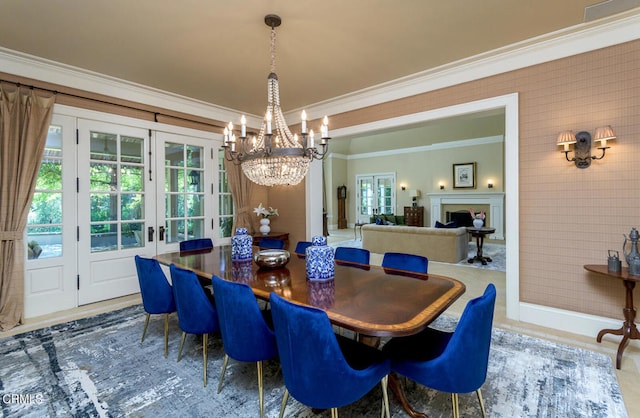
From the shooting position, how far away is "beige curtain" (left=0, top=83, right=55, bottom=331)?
9.86 ft

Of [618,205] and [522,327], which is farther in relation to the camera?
[522,327]

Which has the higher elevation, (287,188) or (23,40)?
(23,40)

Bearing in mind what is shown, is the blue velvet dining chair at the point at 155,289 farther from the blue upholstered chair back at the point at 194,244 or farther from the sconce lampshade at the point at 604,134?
the sconce lampshade at the point at 604,134

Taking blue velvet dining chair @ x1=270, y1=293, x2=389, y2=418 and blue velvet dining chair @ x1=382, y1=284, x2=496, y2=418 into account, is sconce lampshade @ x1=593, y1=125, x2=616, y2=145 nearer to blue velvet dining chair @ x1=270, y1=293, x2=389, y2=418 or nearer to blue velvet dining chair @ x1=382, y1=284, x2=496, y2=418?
blue velvet dining chair @ x1=382, y1=284, x2=496, y2=418

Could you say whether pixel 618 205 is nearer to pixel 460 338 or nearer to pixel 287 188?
pixel 460 338

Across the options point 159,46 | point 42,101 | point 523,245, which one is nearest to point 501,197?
point 523,245

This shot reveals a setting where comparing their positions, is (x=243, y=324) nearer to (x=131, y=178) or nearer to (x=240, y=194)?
(x=131, y=178)

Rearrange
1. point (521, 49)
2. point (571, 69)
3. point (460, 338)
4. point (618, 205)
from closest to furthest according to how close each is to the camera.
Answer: point (460, 338)
point (618, 205)
point (571, 69)
point (521, 49)

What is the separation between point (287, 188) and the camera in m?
5.37

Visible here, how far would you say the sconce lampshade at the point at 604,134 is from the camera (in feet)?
8.39

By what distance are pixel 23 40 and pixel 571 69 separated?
524cm

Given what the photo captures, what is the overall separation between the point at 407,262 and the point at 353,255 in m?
0.56

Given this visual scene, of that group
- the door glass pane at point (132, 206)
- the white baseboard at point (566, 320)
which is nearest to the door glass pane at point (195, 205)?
the door glass pane at point (132, 206)

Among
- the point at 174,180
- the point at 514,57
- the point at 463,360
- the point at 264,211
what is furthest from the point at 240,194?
the point at 463,360
